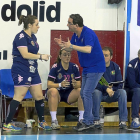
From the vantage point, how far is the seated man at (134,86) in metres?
5.37

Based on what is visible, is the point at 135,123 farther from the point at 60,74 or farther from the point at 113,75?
the point at 60,74

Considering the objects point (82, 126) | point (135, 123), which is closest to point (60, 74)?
point (82, 126)

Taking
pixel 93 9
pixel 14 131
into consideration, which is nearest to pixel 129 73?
pixel 93 9

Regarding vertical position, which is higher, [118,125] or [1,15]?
[1,15]

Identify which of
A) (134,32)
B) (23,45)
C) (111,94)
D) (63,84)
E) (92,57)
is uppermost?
(134,32)

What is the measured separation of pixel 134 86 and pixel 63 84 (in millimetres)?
1115

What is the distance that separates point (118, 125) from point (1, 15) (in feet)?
8.56

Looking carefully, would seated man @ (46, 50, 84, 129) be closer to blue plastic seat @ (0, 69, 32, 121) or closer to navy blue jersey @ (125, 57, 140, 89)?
blue plastic seat @ (0, 69, 32, 121)

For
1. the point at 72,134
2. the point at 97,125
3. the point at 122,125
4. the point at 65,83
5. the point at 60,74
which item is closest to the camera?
the point at 72,134

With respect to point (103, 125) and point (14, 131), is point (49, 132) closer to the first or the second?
point (14, 131)

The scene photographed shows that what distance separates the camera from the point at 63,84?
17.5 ft

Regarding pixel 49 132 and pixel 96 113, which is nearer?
pixel 49 132

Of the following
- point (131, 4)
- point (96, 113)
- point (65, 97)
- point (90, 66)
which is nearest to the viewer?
point (90, 66)

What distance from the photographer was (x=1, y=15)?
6.16m
